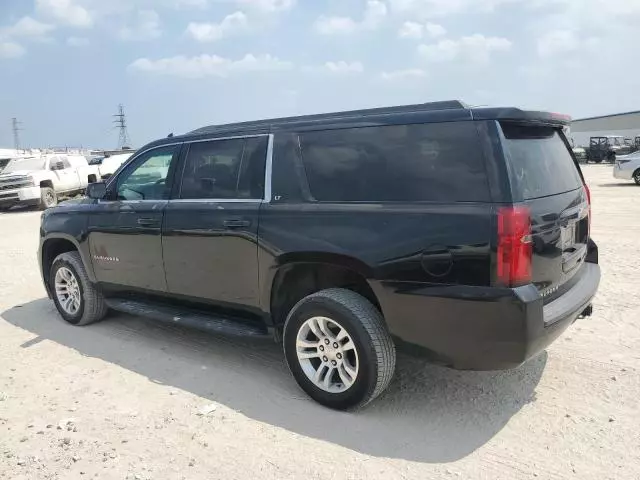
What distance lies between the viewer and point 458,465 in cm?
299

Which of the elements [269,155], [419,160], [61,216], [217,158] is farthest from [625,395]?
[61,216]

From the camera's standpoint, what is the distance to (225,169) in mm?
4289

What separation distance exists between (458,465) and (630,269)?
5002 millimetres

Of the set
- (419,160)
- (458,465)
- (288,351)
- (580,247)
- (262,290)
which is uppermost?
(419,160)

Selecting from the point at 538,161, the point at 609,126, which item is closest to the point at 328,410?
the point at 538,161

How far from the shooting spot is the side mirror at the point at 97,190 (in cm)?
521

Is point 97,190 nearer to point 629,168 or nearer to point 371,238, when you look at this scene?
point 371,238

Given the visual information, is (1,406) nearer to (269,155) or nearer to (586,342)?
(269,155)

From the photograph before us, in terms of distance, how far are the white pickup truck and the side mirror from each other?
14.9m

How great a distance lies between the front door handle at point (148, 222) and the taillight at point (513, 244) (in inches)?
112

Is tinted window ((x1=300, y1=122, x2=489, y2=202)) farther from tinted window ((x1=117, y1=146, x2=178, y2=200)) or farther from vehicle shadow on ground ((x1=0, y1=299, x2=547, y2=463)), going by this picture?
tinted window ((x1=117, y1=146, x2=178, y2=200))

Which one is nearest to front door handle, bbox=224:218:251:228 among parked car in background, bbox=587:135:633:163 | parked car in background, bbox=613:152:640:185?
parked car in background, bbox=613:152:640:185

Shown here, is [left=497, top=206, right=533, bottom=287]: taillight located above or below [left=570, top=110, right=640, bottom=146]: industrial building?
below

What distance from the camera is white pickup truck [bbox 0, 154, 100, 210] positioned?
18.3m
